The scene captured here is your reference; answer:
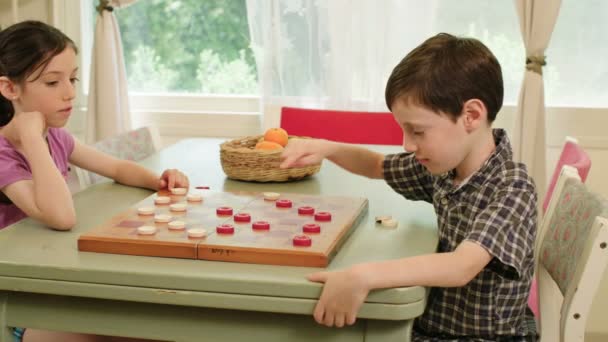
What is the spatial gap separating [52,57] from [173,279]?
70 cm

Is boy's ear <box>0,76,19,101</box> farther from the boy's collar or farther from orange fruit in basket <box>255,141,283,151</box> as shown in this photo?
the boy's collar

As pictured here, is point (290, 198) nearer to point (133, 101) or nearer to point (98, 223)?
point (98, 223)

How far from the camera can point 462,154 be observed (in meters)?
1.47

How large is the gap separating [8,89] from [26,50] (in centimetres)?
9

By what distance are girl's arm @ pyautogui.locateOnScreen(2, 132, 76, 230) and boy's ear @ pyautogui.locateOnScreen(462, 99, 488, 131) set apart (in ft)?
2.34

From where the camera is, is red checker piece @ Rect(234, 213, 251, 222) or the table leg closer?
the table leg

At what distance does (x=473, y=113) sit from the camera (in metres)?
1.44

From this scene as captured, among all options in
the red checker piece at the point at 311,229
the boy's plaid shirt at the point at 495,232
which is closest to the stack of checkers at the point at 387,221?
the boy's plaid shirt at the point at 495,232

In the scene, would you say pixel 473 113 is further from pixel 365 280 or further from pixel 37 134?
pixel 37 134

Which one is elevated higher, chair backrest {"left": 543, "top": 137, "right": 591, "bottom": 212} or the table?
chair backrest {"left": 543, "top": 137, "right": 591, "bottom": 212}

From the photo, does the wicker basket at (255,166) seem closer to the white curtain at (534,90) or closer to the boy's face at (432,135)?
the boy's face at (432,135)

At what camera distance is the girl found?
5.04 ft

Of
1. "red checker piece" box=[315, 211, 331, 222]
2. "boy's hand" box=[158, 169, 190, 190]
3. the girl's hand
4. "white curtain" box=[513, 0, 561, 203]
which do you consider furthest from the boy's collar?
"white curtain" box=[513, 0, 561, 203]

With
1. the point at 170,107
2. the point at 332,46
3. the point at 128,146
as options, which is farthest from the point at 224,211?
the point at 170,107
